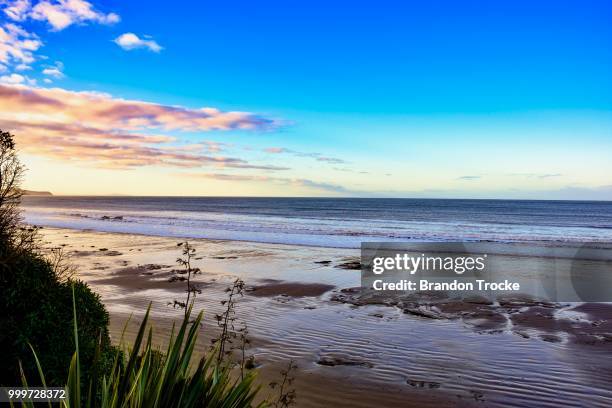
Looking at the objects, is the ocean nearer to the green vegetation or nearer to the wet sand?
the wet sand

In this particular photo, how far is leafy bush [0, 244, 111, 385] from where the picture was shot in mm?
3818

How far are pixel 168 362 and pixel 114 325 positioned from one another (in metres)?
8.37

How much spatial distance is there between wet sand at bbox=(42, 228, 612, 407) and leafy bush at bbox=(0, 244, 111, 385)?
334cm

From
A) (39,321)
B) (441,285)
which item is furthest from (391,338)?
(39,321)

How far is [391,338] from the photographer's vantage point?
9.35 m

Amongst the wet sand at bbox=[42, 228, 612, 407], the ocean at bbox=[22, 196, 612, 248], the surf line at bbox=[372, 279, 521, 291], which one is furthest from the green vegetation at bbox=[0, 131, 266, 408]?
the ocean at bbox=[22, 196, 612, 248]

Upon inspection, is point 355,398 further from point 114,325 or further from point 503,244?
point 503,244

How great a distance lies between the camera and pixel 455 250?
2561cm

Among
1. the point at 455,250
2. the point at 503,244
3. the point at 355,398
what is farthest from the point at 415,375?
the point at 503,244

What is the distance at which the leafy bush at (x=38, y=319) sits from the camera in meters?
3.82

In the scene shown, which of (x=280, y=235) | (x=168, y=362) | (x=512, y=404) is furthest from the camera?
(x=280, y=235)

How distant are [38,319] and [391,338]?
7.04 metres

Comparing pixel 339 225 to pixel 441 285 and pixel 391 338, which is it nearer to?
pixel 441 285

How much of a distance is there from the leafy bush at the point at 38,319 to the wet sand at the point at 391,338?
10.9 feet
